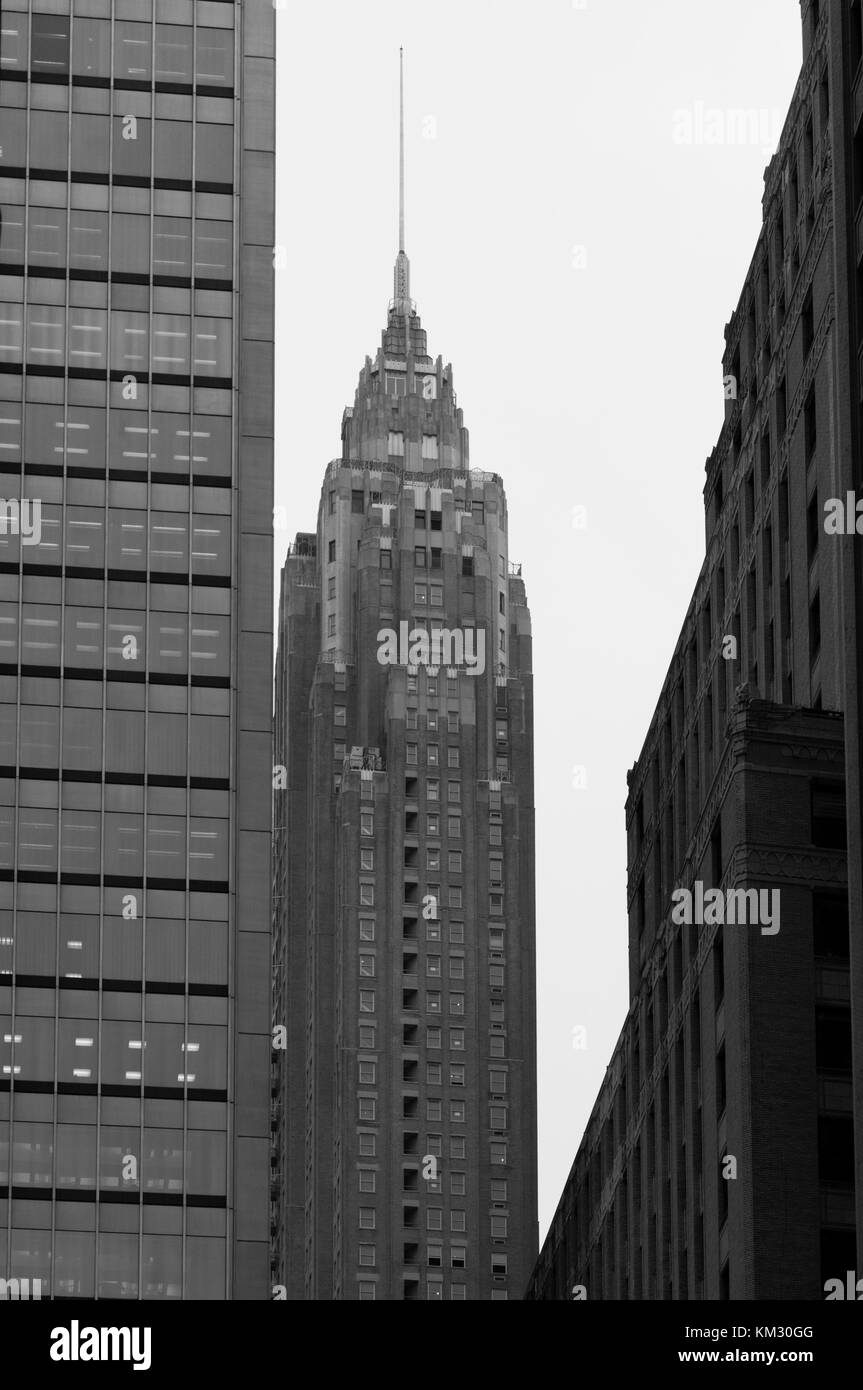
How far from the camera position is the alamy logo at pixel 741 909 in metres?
74.1

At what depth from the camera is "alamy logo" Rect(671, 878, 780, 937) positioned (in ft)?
243

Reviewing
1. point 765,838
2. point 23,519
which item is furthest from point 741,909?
point 23,519

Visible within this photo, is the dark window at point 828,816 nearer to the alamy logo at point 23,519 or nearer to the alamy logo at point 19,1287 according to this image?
the alamy logo at point 19,1287

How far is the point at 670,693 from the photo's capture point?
341 feet

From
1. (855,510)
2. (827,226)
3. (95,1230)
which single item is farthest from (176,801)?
(855,510)

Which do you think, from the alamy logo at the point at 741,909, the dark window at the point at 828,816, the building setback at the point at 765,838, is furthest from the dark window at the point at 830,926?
the dark window at the point at 828,816

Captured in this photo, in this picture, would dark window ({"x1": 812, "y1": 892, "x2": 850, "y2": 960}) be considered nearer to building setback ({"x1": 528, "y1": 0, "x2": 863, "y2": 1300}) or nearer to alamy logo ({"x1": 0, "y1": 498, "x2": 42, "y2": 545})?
building setback ({"x1": 528, "y1": 0, "x2": 863, "y2": 1300})

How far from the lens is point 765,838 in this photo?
75.7 metres

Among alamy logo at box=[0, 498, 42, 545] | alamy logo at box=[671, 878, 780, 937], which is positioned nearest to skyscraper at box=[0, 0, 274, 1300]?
alamy logo at box=[0, 498, 42, 545]

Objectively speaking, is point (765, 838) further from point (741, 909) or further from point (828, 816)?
point (741, 909)
